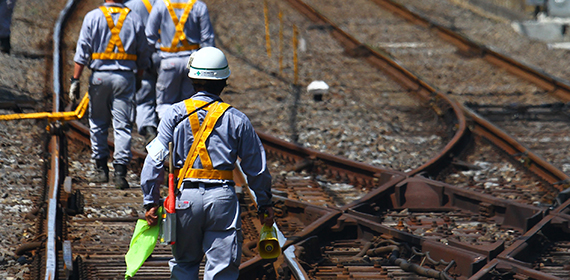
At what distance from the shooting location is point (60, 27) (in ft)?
42.9

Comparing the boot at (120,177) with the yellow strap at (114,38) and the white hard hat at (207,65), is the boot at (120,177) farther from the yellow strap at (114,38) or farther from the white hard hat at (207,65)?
the white hard hat at (207,65)

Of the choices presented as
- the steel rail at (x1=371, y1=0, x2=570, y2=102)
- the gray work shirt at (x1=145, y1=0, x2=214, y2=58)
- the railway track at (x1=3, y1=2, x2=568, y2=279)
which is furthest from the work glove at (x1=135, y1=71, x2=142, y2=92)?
the steel rail at (x1=371, y1=0, x2=570, y2=102)

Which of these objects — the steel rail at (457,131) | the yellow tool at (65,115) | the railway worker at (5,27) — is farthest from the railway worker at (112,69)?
the railway worker at (5,27)

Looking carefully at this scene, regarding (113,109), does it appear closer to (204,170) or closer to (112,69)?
(112,69)

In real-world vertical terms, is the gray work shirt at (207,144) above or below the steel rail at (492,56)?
above

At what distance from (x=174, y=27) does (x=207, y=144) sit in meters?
3.96

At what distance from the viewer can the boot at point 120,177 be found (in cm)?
745

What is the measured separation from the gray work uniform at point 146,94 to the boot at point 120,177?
106 cm

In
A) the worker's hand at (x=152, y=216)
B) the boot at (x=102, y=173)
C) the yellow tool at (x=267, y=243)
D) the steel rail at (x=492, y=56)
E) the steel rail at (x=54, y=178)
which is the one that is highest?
the worker's hand at (x=152, y=216)

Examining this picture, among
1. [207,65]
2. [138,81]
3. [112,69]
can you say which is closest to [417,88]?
[138,81]

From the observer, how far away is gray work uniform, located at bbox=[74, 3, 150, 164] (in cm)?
739

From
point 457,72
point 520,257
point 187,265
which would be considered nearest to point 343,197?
point 520,257

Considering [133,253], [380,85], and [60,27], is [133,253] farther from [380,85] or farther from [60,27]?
[60,27]

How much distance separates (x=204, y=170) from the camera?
14.2ft
